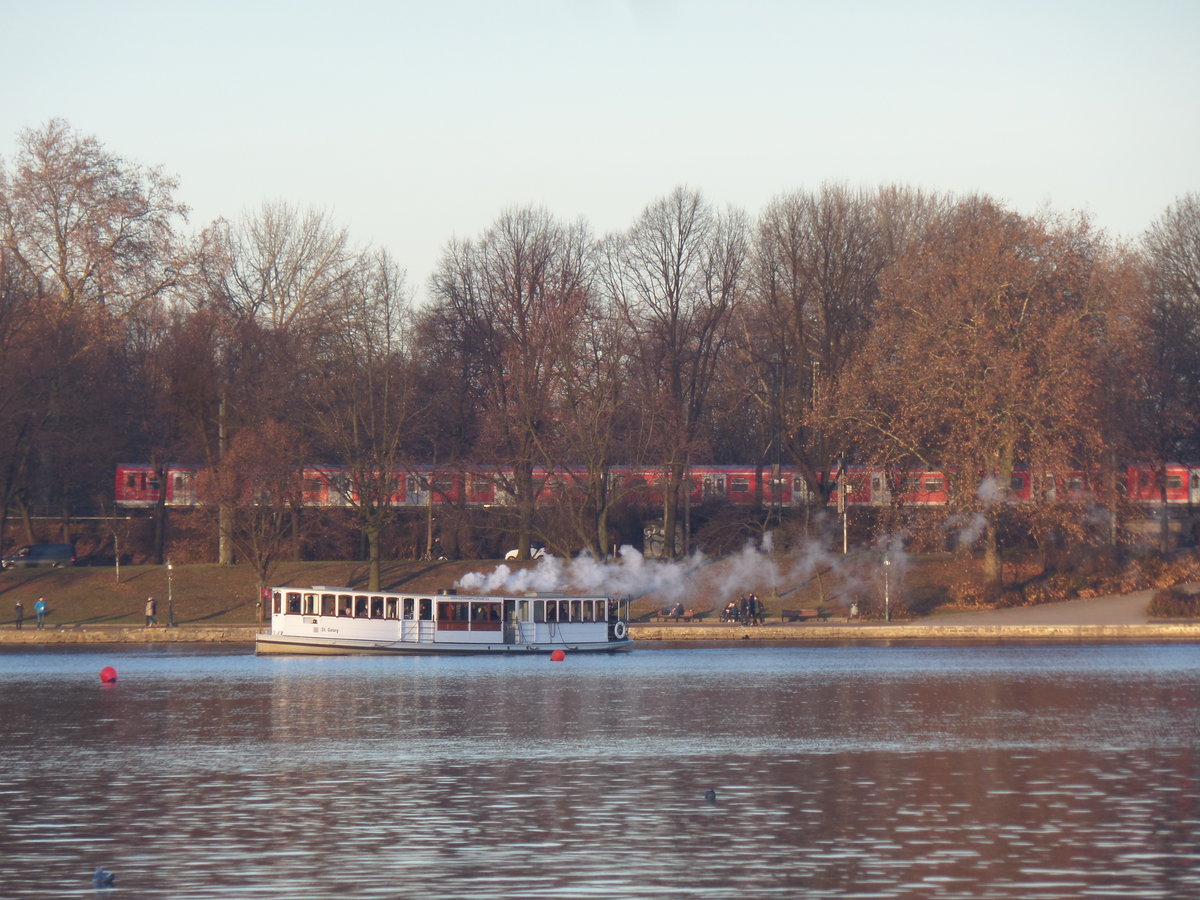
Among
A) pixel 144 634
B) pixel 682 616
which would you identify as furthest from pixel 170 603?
pixel 682 616

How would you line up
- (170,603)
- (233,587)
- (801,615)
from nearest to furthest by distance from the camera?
(801,615) → (170,603) → (233,587)

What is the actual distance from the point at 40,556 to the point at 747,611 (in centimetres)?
4091

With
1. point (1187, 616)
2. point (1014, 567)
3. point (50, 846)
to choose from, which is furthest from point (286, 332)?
point (50, 846)

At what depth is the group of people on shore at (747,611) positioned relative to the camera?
239 feet

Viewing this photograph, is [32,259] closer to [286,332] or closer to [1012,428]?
[286,332]

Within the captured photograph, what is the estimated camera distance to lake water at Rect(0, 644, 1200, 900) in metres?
20.0

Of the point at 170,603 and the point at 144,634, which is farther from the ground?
the point at 170,603

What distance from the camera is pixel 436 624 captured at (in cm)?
6800

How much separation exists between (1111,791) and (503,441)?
62028 millimetres

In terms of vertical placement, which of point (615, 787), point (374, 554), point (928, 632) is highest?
point (374, 554)

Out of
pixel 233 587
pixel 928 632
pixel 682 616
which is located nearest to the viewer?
pixel 928 632

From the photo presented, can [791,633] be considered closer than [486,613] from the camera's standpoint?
No

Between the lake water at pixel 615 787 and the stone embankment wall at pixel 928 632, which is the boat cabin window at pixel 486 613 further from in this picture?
the lake water at pixel 615 787

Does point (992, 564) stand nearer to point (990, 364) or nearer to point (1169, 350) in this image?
point (990, 364)
